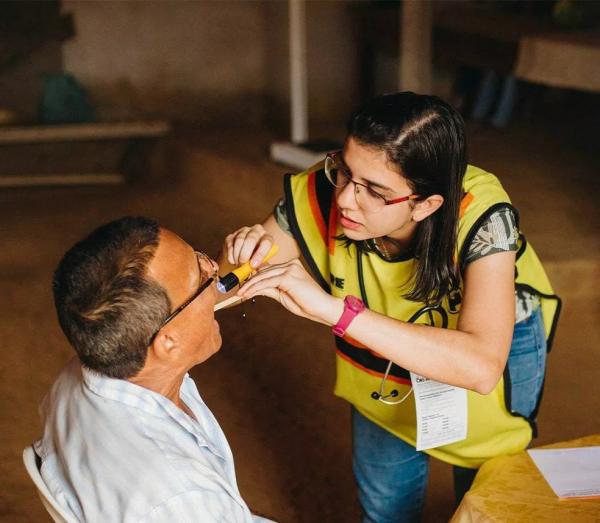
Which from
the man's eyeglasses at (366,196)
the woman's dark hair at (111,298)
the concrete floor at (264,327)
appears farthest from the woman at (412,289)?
the concrete floor at (264,327)

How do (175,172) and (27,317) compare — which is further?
(175,172)

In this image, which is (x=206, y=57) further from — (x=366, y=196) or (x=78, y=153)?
(x=366, y=196)

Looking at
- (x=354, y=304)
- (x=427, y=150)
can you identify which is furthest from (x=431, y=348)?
(x=427, y=150)

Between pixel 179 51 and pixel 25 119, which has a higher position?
pixel 179 51

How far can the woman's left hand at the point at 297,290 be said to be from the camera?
1633 millimetres

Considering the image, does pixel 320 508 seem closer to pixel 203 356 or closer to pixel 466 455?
pixel 466 455

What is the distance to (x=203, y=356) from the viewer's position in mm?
1639

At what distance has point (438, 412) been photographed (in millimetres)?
1896

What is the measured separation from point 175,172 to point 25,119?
1462 millimetres

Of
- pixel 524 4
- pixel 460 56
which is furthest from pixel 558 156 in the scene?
pixel 524 4

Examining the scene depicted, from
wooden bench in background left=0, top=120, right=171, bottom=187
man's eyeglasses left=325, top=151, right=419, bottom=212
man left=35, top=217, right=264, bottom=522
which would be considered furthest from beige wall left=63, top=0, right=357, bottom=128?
man left=35, top=217, right=264, bottom=522

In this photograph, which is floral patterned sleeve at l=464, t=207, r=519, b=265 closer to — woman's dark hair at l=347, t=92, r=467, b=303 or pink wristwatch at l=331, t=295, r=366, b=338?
woman's dark hair at l=347, t=92, r=467, b=303

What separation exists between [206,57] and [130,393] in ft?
18.8

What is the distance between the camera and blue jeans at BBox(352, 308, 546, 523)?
2.02m
